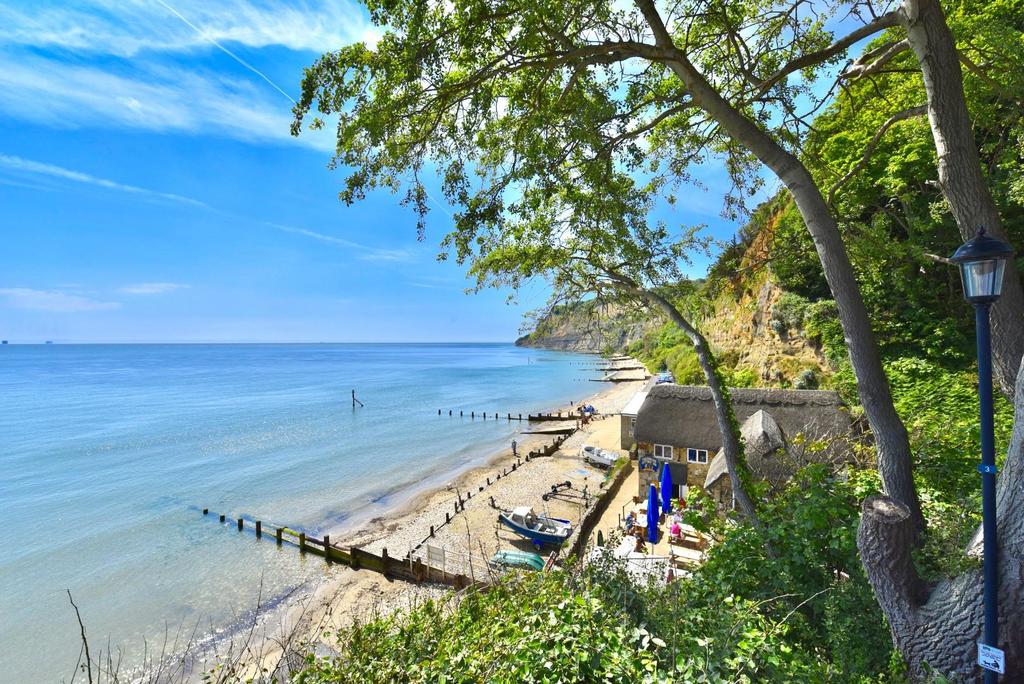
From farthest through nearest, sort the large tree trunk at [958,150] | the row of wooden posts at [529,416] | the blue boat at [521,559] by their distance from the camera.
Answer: the row of wooden posts at [529,416]
the blue boat at [521,559]
the large tree trunk at [958,150]

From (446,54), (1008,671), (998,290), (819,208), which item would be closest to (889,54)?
(819,208)

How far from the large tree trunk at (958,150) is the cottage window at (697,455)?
12671mm

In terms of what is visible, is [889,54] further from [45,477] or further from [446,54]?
[45,477]

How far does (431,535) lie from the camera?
19.0m

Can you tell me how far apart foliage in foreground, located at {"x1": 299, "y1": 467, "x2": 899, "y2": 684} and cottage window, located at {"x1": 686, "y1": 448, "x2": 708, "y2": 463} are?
10.2 meters

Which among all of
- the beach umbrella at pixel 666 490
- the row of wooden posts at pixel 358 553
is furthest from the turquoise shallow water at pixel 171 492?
the beach umbrella at pixel 666 490

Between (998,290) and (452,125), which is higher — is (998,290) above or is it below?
below

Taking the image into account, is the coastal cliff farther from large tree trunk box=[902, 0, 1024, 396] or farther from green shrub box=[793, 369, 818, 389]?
large tree trunk box=[902, 0, 1024, 396]

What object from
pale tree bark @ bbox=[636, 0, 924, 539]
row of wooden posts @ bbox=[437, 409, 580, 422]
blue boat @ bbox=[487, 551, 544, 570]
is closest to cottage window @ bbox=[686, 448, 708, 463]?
blue boat @ bbox=[487, 551, 544, 570]

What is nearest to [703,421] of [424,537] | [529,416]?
[424,537]

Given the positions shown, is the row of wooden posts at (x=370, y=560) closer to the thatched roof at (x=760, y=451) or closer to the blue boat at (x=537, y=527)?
the blue boat at (x=537, y=527)

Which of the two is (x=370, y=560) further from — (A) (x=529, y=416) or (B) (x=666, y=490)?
(A) (x=529, y=416)

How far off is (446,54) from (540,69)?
139cm

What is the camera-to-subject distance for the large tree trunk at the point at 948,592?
320 cm
